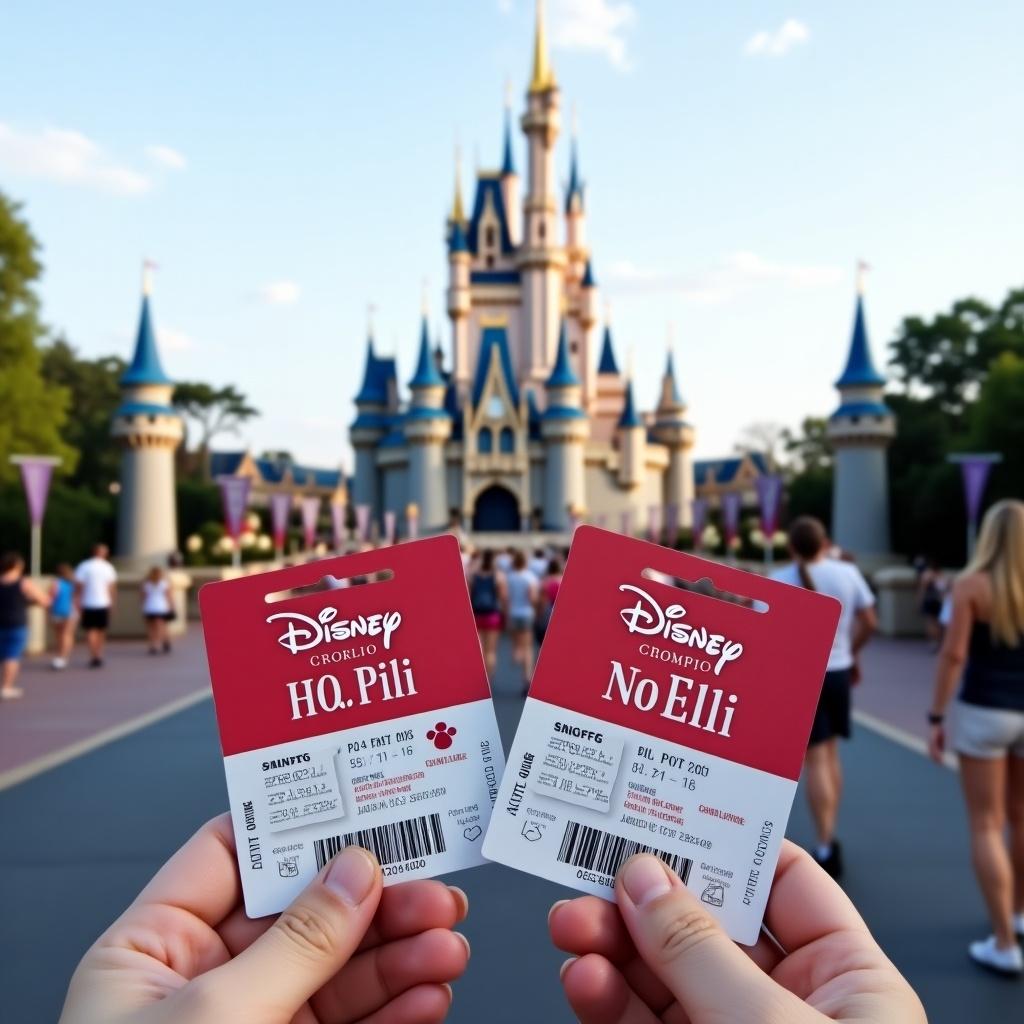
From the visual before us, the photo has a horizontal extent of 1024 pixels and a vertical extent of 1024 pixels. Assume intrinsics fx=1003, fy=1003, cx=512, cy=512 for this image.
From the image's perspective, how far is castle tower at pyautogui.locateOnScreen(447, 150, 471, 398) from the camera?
54219 mm

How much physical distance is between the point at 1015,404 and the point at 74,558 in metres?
24.3

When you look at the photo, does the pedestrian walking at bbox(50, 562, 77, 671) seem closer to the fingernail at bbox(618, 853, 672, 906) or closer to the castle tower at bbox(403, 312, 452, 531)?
the fingernail at bbox(618, 853, 672, 906)

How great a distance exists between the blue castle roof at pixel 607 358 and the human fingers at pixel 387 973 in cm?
5867

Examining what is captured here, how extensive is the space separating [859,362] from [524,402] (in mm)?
24120

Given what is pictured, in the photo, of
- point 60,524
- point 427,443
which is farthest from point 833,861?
point 427,443

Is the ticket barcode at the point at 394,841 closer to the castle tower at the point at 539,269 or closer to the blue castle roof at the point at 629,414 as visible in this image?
the blue castle roof at the point at 629,414

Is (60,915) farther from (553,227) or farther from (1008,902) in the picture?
(553,227)

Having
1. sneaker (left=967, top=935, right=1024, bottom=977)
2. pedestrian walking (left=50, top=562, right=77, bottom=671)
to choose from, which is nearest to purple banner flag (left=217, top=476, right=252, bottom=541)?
pedestrian walking (left=50, top=562, right=77, bottom=671)

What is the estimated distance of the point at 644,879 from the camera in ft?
4.36

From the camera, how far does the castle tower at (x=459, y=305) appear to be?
54.2 metres

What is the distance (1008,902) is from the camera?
400cm

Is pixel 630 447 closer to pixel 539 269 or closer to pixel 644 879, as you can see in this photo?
pixel 539 269

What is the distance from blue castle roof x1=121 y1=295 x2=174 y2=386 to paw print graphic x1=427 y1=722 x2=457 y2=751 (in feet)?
88.9

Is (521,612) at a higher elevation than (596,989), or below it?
below
